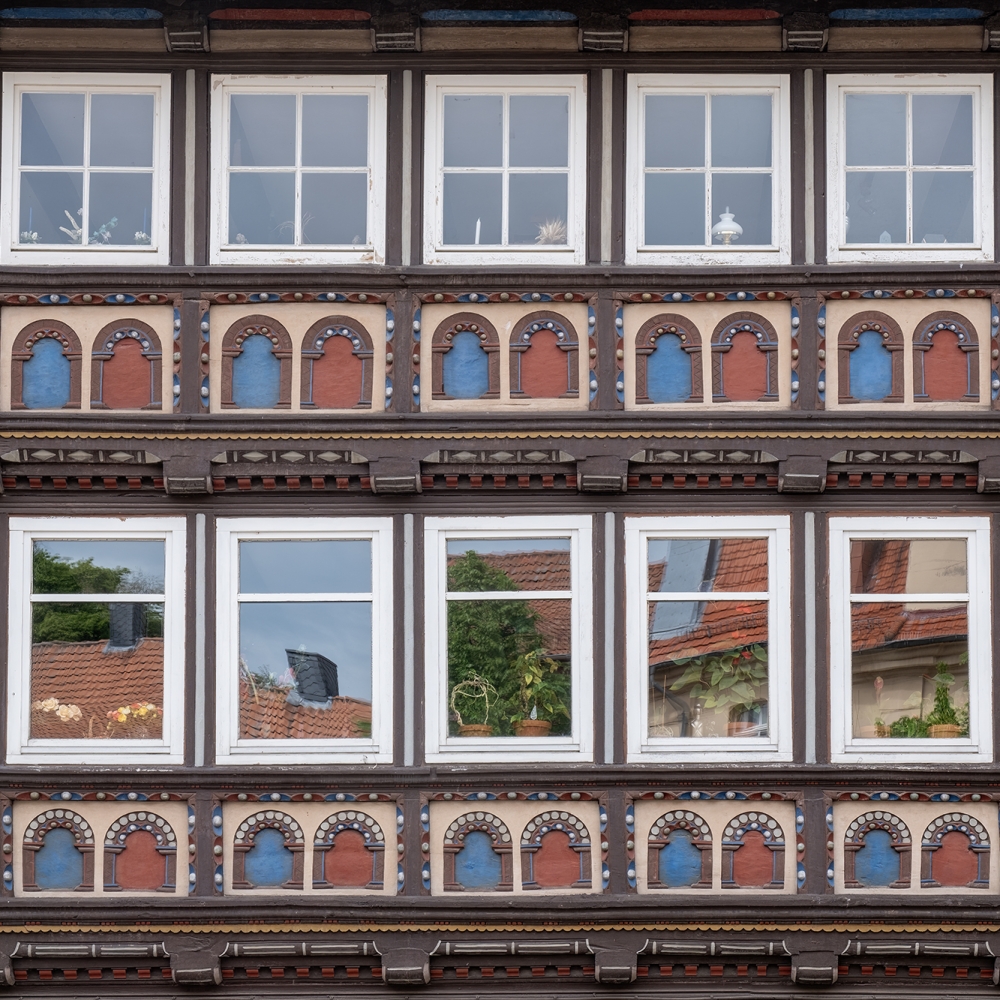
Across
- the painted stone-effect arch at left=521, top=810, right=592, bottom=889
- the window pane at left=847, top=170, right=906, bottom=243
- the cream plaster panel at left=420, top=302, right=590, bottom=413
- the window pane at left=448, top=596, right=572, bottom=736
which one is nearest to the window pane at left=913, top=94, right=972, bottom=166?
the window pane at left=847, top=170, right=906, bottom=243

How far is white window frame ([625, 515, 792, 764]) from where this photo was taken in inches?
464

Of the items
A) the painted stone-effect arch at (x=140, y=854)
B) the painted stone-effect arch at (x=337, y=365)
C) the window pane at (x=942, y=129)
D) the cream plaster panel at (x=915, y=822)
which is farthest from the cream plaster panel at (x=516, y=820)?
the window pane at (x=942, y=129)

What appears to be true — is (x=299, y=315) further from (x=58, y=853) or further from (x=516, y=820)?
(x=58, y=853)

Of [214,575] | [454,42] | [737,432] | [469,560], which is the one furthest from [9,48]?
[737,432]

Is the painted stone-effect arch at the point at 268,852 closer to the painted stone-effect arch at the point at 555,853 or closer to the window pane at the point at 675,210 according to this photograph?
the painted stone-effect arch at the point at 555,853

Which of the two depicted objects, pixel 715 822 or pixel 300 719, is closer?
pixel 715 822

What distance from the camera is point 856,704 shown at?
11.9 m

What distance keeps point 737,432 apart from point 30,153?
209 inches

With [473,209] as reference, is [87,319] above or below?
below

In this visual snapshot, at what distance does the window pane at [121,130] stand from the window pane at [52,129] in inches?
4.2

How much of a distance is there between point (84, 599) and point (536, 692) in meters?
3.16

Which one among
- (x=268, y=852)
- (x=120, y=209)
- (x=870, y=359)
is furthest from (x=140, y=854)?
(x=870, y=359)

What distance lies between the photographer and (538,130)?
1223 cm

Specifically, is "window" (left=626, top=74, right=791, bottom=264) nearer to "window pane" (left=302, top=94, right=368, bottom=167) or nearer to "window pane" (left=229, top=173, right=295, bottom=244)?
"window pane" (left=302, top=94, right=368, bottom=167)
